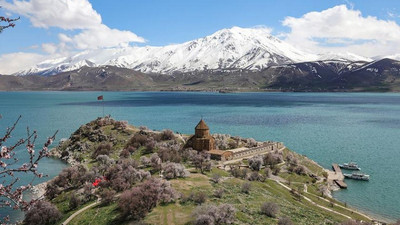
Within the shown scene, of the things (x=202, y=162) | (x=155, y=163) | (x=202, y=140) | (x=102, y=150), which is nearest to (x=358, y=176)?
(x=202, y=162)

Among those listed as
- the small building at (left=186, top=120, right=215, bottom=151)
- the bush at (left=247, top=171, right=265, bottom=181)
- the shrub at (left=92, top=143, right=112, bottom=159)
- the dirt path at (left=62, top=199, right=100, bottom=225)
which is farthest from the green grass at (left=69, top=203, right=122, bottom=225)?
the shrub at (left=92, top=143, right=112, bottom=159)

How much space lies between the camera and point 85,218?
35031 millimetres

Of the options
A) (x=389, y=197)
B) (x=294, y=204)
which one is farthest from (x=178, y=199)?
(x=389, y=197)

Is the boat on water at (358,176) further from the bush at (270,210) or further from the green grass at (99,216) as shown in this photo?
the green grass at (99,216)

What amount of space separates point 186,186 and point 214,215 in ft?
39.9

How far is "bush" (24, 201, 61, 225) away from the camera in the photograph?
35.7 m

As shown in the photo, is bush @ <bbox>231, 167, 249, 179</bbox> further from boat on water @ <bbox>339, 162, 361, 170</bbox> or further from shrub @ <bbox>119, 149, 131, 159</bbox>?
boat on water @ <bbox>339, 162, 361, 170</bbox>

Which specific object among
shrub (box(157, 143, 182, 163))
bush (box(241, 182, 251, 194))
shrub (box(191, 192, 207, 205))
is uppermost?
shrub (box(191, 192, 207, 205))

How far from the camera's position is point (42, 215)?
3606cm

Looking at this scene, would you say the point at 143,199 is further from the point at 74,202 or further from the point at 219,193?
the point at 74,202

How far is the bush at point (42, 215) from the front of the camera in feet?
117

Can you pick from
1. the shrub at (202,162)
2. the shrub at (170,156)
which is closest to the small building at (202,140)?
the shrub at (202,162)

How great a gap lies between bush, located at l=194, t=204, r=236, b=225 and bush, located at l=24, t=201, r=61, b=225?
689 inches

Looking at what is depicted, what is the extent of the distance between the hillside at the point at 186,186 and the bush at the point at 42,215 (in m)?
1.21
